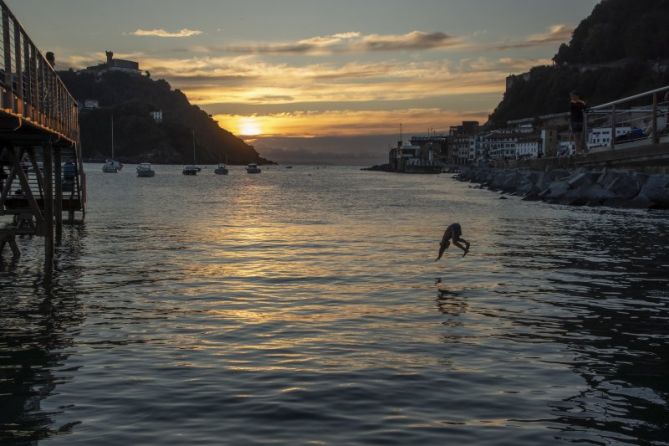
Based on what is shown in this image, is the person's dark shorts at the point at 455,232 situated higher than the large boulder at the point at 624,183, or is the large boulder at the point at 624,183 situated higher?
the large boulder at the point at 624,183

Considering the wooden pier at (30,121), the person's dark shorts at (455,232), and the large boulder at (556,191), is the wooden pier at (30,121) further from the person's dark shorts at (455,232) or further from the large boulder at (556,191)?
the large boulder at (556,191)

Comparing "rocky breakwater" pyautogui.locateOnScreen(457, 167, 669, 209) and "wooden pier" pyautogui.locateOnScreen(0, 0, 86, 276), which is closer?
"wooden pier" pyautogui.locateOnScreen(0, 0, 86, 276)

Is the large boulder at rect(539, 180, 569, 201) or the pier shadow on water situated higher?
the large boulder at rect(539, 180, 569, 201)

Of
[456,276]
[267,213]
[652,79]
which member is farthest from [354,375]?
[652,79]

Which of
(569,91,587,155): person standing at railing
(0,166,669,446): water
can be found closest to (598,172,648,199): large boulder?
(0,166,669,446): water

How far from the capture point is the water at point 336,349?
26.6 ft

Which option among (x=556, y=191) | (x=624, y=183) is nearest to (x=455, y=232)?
(x=624, y=183)

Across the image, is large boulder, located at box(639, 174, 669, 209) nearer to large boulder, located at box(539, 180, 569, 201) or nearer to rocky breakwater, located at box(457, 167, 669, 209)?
rocky breakwater, located at box(457, 167, 669, 209)

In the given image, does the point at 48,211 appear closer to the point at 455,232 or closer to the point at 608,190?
the point at 455,232

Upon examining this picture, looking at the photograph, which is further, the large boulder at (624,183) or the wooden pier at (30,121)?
the large boulder at (624,183)

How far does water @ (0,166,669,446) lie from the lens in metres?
8.10

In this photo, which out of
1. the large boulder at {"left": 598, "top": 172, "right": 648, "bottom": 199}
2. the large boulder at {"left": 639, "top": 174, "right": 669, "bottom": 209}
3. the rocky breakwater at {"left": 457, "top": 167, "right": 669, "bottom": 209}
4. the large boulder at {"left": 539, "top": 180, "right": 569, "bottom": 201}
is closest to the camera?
the large boulder at {"left": 639, "top": 174, "right": 669, "bottom": 209}

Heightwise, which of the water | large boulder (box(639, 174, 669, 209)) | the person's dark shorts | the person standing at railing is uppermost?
the person standing at railing

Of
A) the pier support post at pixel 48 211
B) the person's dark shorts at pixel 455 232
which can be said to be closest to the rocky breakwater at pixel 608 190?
the person's dark shorts at pixel 455 232
